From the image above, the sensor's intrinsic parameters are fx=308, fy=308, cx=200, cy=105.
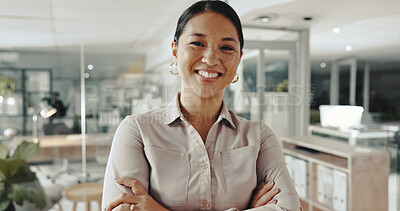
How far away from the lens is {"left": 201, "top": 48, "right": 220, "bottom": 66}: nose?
45.3 inches

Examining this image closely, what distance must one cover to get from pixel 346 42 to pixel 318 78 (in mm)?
404

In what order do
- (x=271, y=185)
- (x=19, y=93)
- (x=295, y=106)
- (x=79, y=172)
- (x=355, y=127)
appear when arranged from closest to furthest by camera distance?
(x=271, y=185)
(x=19, y=93)
(x=79, y=172)
(x=355, y=127)
(x=295, y=106)

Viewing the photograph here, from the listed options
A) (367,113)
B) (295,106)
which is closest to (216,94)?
(295,106)

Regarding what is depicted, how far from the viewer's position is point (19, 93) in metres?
2.11

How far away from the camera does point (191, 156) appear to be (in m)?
1.17

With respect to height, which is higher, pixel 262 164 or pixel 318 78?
pixel 318 78

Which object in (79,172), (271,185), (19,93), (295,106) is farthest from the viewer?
(295,106)

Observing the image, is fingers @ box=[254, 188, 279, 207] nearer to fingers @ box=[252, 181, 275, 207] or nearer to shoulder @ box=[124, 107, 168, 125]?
fingers @ box=[252, 181, 275, 207]

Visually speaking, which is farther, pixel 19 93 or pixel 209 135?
pixel 19 93

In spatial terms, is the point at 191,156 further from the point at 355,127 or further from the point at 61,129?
the point at 355,127

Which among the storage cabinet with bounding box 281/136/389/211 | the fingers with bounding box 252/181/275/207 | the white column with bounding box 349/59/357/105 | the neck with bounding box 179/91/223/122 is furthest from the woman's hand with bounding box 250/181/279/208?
the white column with bounding box 349/59/357/105

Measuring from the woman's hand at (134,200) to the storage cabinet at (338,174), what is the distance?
169 centimetres

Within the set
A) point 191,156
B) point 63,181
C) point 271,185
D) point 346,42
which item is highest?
point 346,42

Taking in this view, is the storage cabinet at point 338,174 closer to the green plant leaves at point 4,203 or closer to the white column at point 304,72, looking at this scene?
the white column at point 304,72
